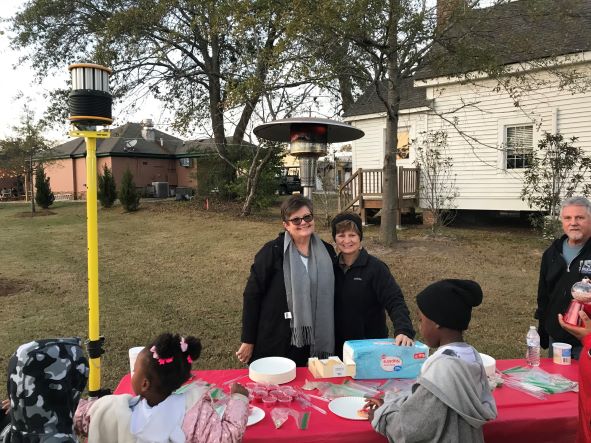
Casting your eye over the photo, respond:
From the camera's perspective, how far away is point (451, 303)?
6.29ft

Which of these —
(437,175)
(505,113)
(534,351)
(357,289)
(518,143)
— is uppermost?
(505,113)

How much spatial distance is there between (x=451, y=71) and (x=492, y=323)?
18.9ft

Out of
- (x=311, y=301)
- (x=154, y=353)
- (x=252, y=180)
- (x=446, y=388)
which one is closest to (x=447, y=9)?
(x=311, y=301)

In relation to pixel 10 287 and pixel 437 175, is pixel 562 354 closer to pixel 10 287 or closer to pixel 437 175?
pixel 10 287

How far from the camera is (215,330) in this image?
6.09 m

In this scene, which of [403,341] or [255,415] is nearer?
[255,415]

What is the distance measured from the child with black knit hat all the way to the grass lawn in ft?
11.1

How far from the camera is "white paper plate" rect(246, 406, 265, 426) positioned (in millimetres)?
2127

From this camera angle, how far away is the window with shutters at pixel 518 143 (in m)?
13.4

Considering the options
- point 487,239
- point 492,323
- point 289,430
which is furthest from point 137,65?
point 289,430

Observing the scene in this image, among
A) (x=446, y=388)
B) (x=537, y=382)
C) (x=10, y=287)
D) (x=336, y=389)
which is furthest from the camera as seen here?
(x=10, y=287)

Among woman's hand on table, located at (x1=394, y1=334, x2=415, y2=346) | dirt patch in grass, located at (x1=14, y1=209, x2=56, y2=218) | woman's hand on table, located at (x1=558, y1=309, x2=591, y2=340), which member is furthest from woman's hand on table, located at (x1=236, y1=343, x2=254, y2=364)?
dirt patch in grass, located at (x1=14, y1=209, x2=56, y2=218)

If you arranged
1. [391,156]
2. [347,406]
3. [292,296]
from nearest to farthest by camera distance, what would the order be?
[347,406]
[292,296]
[391,156]

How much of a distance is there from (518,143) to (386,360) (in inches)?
514
